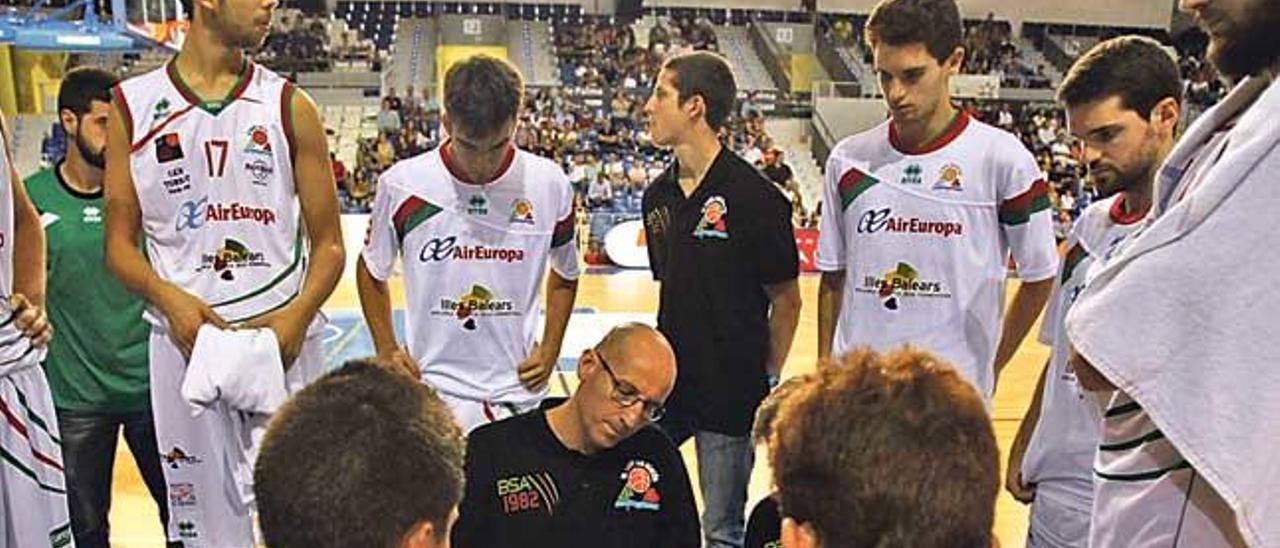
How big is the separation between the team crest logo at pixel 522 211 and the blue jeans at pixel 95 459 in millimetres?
1295

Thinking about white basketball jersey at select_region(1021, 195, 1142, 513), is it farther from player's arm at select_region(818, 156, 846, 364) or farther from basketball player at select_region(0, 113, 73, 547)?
basketball player at select_region(0, 113, 73, 547)

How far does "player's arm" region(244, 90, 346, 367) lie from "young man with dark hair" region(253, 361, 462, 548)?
3.63 ft

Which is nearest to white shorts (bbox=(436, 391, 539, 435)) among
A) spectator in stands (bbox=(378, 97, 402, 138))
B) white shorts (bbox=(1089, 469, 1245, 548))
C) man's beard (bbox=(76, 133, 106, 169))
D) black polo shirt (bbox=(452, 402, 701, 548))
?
black polo shirt (bbox=(452, 402, 701, 548))

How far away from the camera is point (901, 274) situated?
9.09 ft

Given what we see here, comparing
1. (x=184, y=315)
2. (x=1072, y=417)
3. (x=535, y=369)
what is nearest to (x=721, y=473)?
(x=535, y=369)

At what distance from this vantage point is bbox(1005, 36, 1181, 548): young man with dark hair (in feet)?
7.35

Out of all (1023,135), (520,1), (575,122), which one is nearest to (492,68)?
(575,122)

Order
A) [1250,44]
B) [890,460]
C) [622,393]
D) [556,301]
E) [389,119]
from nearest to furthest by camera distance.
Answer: [890,460] → [1250,44] → [622,393] → [556,301] → [389,119]

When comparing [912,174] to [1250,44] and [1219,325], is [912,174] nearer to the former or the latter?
[1250,44]

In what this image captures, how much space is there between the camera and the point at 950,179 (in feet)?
8.96

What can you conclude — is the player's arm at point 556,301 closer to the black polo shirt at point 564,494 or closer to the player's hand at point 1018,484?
the black polo shirt at point 564,494

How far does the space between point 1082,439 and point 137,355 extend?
8.74ft

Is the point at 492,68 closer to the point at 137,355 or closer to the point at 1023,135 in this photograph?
the point at 137,355

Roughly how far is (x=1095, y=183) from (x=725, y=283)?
1162 millimetres
